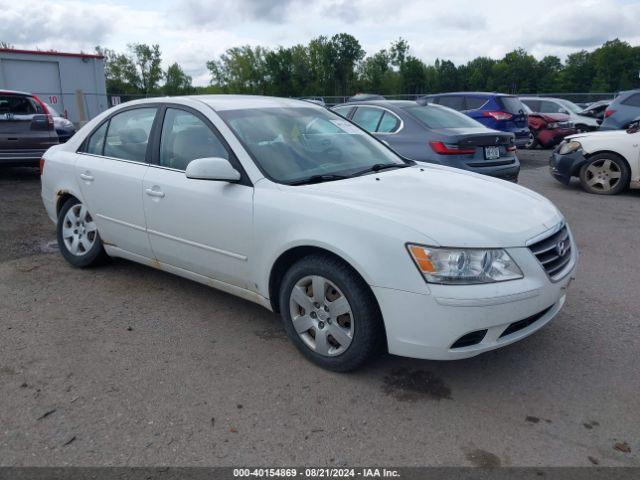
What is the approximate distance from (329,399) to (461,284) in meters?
0.95

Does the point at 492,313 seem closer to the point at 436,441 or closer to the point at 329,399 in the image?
the point at 436,441

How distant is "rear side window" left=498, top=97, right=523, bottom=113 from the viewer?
1289 cm

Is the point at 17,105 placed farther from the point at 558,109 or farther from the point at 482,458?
the point at 558,109

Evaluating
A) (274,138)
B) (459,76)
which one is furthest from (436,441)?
(459,76)

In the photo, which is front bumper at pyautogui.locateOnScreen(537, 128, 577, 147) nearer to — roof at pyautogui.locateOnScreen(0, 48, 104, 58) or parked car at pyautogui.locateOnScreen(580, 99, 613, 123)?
parked car at pyautogui.locateOnScreen(580, 99, 613, 123)

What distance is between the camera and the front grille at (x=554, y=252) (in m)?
3.12

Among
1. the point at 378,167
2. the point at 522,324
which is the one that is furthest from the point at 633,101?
the point at 522,324

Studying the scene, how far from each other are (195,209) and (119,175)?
98cm

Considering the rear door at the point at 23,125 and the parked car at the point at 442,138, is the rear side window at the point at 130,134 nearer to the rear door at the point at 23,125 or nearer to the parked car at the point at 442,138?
the parked car at the point at 442,138

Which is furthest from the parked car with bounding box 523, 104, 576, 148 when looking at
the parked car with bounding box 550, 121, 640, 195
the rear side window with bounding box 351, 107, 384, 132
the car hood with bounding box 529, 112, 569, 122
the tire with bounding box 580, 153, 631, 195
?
the rear side window with bounding box 351, 107, 384, 132

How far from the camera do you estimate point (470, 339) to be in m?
2.97

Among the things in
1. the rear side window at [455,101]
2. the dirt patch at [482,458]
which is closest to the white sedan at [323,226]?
the dirt patch at [482,458]

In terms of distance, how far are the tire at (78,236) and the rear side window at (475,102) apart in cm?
1025

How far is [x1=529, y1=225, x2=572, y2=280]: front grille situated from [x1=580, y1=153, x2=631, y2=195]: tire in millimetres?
6349
